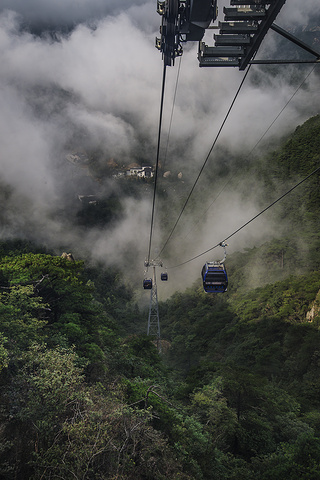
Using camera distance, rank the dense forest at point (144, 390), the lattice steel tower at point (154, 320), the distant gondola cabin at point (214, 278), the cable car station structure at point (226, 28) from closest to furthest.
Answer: the cable car station structure at point (226, 28)
the dense forest at point (144, 390)
the distant gondola cabin at point (214, 278)
the lattice steel tower at point (154, 320)

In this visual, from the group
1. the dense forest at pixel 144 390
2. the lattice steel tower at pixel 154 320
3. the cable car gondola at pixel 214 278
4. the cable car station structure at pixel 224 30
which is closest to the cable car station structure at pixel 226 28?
the cable car station structure at pixel 224 30

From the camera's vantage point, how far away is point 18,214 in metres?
150

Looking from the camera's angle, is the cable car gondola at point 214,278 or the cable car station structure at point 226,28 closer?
the cable car station structure at point 226,28

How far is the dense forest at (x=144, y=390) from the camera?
29.4 feet

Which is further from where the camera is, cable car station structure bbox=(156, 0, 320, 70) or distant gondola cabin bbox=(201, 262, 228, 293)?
distant gondola cabin bbox=(201, 262, 228, 293)

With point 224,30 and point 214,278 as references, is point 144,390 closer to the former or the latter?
point 214,278

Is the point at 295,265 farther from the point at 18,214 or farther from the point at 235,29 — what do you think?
the point at 18,214

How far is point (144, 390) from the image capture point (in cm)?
1514

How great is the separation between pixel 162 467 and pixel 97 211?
186m

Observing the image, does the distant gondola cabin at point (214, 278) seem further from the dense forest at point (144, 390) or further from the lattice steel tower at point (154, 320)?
the lattice steel tower at point (154, 320)

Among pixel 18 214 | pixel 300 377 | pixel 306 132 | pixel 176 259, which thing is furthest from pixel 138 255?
pixel 300 377

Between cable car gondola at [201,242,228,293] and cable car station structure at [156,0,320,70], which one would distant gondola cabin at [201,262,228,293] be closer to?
cable car gondola at [201,242,228,293]

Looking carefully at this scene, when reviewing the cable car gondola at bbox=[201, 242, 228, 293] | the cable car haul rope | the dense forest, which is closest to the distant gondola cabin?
the cable car gondola at bbox=[201, 242, 228, 293]

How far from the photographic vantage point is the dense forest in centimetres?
895
